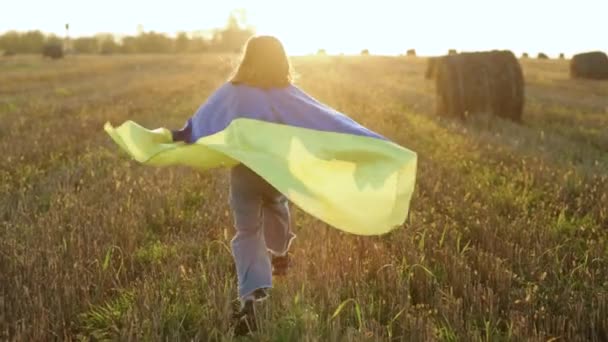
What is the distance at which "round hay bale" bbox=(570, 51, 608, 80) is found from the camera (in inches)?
1008

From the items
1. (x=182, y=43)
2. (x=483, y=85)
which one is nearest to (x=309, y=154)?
(x=483, y=85)

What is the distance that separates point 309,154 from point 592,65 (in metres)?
25.5

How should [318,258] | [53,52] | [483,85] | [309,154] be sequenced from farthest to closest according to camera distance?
[53,52] < [483,85] < [318,258] < [309,154]

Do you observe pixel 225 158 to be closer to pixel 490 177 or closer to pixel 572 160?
pixel 490 177

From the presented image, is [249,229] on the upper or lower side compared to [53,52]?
lower

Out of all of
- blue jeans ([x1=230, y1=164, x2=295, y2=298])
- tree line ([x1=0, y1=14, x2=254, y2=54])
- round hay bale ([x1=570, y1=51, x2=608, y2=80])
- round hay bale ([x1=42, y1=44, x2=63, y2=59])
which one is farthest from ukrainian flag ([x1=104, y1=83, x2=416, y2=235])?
tree line ([x1=0, y1=14, x2=254, y2=54])

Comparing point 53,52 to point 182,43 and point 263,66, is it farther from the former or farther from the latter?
point 263,66

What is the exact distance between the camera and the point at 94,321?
3.12m

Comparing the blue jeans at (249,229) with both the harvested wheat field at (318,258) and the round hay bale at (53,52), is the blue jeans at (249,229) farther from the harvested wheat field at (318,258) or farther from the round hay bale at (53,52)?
the round hay bale at (53,52)

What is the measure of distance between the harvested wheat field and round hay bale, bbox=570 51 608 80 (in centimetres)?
2000

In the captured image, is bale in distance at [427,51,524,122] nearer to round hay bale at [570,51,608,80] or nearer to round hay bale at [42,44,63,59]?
round hay bale at [570,51,608,80]

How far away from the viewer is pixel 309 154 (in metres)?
3.28

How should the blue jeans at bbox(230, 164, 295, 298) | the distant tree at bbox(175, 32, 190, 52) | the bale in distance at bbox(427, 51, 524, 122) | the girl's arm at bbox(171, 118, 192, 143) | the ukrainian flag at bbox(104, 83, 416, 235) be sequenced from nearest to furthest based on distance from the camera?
the ukrainian flag at bbox(104, 83, 416, 235) < the blue jeans at bbox(230, 164, 295, 298) < the girl's arm at bbox(171, 118, 192, 143) < the bale in distance at bbox(427, 51, 524, 122) < the distant tree at bbox(175, 32, 190, 52)

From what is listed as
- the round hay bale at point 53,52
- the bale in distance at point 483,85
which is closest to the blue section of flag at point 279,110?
the bale in distance at point 483,85
